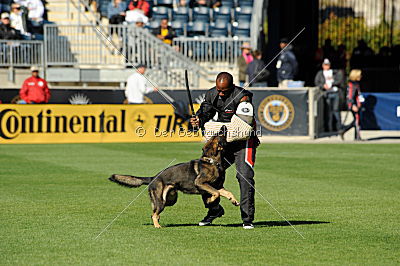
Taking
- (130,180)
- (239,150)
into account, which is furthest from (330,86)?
(130,180)

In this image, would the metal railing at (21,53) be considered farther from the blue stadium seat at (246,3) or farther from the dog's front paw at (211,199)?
the dog's front paw at (211,199)

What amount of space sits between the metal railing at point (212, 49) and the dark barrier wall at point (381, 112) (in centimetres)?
483

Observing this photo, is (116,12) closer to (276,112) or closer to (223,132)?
(276,112)

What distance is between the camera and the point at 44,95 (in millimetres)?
25000

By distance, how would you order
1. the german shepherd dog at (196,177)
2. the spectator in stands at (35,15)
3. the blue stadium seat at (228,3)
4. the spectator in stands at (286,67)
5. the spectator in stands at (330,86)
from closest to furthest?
the german shepherd dog at (196,177)
the spectator in stands at (330,86)
the spectator in stands at (286,67)
the spectator in stands at (35,15)
the blue stadium seat at (228,3)

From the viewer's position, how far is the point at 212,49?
30.7 metres

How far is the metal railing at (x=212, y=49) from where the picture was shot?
30.4 metres

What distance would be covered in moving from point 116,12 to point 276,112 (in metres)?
8.44

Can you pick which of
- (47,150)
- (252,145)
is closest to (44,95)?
(47,150)

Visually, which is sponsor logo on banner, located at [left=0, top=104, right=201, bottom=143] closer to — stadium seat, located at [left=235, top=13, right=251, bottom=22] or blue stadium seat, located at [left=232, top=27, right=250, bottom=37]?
blue stadium seat, located at [left=232, top=27, right=250, bottom=37]

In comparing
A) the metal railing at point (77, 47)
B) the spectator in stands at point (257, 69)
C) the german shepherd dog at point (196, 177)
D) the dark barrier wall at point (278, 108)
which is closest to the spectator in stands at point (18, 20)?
the metal railing at point (77, 47)

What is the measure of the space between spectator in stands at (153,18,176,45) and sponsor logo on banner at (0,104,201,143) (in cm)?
Answer: 601

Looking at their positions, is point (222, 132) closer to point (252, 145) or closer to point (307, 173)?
point (252, 145)

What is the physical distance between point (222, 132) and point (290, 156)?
36.2ft
